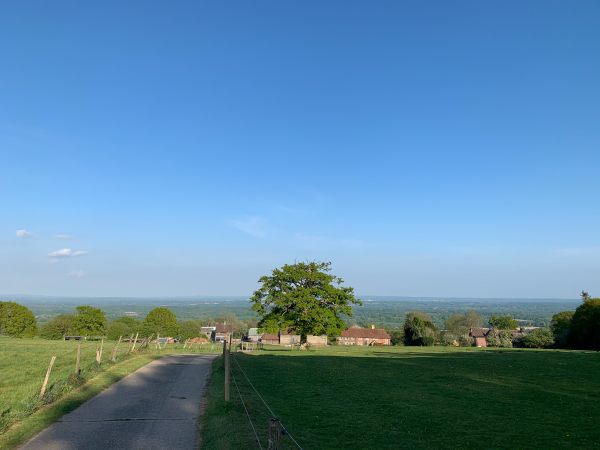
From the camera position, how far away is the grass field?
11281 mm

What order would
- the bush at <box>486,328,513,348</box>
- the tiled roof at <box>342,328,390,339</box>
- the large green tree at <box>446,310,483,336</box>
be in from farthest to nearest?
the large green tree at <box>446,310,483,336</box> → the tiled roof at <box>342,328,390,339</box> → the bush at <box>486,328,513,348</box>

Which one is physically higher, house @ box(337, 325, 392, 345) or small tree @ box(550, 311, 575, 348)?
small tree @ box(550, 311, 575, 348)

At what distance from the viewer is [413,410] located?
15.3 m

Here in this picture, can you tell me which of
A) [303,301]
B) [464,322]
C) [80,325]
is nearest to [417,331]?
[303,301]

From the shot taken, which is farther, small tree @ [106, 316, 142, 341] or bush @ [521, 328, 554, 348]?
small tree @ [106, 316, 142, 341]

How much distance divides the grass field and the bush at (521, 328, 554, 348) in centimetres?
5052

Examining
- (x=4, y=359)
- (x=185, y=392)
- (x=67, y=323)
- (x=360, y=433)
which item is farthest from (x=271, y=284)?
(x=67, y=323)

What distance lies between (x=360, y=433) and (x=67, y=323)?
324 feet

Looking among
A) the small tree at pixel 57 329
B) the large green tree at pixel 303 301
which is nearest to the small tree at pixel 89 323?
the small tree at pixel 57 329

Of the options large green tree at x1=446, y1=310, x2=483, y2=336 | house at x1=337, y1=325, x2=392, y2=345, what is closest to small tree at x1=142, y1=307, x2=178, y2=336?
house at x1=337, y1=325, x2=392, y2=345

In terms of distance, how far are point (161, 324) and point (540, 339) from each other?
254 ft

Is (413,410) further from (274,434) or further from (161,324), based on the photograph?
(161,324)

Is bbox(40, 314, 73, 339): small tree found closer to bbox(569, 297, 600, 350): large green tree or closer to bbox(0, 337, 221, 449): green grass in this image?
bbox(0, 337, 221, 449): green grass

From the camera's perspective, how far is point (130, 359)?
31328 millimetres
